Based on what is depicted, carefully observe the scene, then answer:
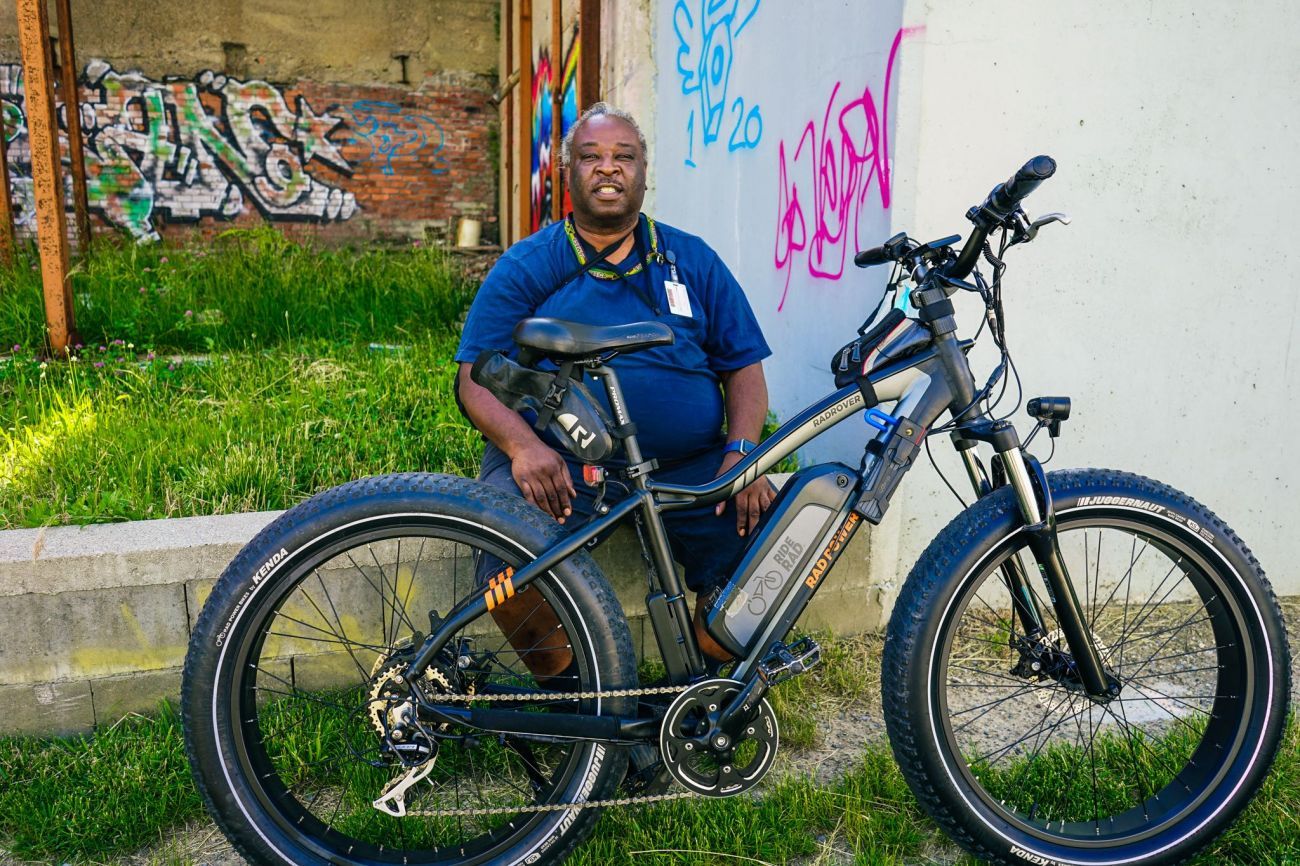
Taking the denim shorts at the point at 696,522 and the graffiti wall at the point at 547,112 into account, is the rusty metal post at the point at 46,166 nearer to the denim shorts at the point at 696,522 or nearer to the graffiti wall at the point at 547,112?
the graffiti wall at the point at 547,112

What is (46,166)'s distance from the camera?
15.4ft

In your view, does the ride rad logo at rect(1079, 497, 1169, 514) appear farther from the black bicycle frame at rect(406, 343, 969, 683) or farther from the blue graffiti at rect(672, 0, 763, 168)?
the blue graffiti at rect(672, 0, 763, 168)

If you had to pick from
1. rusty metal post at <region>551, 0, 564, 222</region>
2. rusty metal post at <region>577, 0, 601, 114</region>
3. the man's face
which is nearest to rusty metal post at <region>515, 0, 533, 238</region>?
rusty metal post at <region>551, 0, 564, 222</region>

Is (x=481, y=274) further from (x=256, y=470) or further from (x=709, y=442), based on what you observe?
(x=709, y=442)

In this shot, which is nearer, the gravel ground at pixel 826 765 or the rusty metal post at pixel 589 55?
the gravel ground at pixel 826 765

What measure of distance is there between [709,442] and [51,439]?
2481 millimetres

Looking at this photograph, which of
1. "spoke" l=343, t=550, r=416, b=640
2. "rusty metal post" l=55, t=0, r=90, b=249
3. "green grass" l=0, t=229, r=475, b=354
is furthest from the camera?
"rusty metal post" l=55, t=0, r=90, b=249

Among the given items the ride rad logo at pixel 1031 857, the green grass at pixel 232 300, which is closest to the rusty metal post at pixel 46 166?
the green grass at pixel 232 300

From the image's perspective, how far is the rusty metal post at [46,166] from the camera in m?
4.64

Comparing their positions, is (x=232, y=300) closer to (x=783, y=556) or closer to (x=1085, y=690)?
(x=783, y=556)

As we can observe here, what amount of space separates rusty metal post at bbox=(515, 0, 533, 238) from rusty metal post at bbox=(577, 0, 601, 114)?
5.56 feet

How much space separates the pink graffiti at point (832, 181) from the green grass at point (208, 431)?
149 centimetres

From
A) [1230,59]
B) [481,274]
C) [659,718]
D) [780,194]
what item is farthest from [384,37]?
[659,718]

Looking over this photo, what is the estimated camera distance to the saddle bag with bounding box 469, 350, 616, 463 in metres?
2.06
